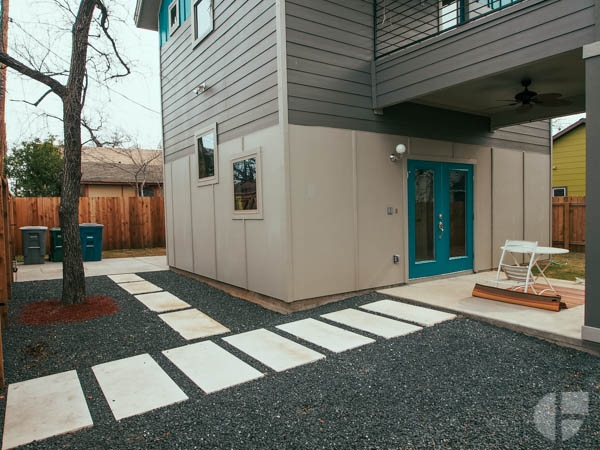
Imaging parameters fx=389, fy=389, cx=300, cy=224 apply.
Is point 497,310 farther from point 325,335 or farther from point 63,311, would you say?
point 63,311

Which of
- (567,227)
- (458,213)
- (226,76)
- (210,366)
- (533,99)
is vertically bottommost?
(210,366)

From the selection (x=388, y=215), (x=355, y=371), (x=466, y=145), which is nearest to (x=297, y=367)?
(x=355, y=371)

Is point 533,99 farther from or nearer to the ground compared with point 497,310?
farther from the ground

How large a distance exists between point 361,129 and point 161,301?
3922mm

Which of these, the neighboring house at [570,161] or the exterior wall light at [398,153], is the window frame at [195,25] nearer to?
the exterior wall light at [398,153]

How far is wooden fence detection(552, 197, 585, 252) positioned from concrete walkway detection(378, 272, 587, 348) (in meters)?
5.50

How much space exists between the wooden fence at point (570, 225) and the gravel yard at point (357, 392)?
8374 mm

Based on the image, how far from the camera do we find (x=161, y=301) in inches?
232

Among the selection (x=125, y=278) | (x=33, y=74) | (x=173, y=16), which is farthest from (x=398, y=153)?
(x=173, y=16)

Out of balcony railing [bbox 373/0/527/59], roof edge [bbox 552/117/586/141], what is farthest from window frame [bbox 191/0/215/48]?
roof edge [bbox 552/117/586/141]

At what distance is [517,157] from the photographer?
7859 millimetres

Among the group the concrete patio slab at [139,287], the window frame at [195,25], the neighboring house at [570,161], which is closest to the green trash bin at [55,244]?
the concrete patio slab at [139,287]

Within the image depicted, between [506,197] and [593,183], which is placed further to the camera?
[506,197]

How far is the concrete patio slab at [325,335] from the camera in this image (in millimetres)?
3809
